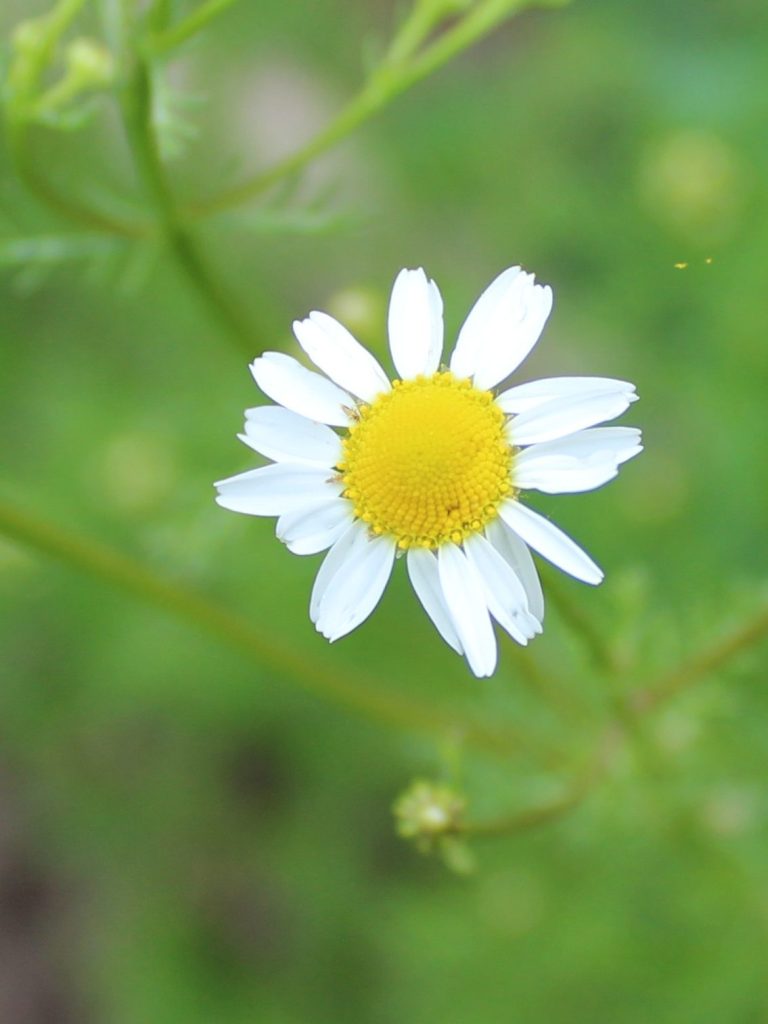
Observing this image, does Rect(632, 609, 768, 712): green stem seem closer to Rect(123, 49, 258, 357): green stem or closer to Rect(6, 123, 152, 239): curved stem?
Rect(123, 49, 258, 357): green stem

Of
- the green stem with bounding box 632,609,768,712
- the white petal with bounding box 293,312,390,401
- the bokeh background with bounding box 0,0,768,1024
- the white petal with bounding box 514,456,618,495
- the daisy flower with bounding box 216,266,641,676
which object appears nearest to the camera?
the white petal with bounding box 514,456,618,495

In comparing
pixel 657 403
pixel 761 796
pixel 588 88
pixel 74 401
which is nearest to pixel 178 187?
pixel 74 401

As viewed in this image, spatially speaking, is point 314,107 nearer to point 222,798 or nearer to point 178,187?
point 178,187

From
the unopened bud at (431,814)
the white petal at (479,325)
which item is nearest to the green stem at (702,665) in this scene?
the unopened bud at (431,814)

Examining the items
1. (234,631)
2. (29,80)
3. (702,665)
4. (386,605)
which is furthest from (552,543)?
(386,605)

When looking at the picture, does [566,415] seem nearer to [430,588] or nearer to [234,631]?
[430,588]

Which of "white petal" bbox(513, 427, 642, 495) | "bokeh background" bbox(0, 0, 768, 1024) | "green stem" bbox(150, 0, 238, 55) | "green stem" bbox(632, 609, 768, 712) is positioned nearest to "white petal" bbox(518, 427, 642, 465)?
"white petal" bbox(513, 427, 642, 495)
